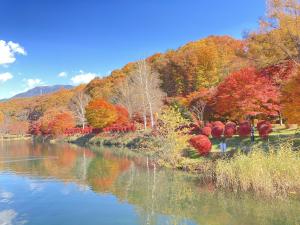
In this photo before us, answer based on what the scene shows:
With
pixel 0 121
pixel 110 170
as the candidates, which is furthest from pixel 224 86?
pixel 0 121

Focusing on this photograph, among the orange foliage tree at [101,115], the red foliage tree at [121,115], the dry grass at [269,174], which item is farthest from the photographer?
the orange foliage tree at [101,115]

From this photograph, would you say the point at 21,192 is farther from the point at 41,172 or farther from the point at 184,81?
the point at 184,81

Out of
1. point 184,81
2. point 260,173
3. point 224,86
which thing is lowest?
point 260,173

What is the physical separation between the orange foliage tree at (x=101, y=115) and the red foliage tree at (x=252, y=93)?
3137 cm

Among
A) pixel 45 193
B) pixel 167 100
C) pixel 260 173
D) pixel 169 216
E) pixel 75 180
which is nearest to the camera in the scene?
pixel 169 216

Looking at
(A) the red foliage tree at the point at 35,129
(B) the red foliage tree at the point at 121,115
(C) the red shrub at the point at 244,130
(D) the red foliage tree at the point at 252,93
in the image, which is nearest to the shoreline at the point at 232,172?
(C) the red shrub at the point at 244,130

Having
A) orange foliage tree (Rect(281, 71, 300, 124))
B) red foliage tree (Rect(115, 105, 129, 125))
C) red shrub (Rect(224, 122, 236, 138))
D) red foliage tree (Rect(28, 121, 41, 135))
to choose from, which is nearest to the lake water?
orange foliage tree (Rect(281, 71, 300, 124))

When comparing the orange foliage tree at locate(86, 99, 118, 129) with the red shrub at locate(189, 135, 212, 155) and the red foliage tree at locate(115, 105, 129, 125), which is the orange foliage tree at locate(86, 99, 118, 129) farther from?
the red shrub at locate(189, 135, 212, 155)

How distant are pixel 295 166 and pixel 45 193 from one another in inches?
551

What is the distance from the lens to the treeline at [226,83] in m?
27.2

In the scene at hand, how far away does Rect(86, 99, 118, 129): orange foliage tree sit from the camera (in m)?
62.1

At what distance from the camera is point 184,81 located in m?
77.0

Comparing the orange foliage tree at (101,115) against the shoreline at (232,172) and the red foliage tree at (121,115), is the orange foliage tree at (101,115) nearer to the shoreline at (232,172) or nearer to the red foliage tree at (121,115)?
the red foliage tree at (121,115)

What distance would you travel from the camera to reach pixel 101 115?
2451 inches
